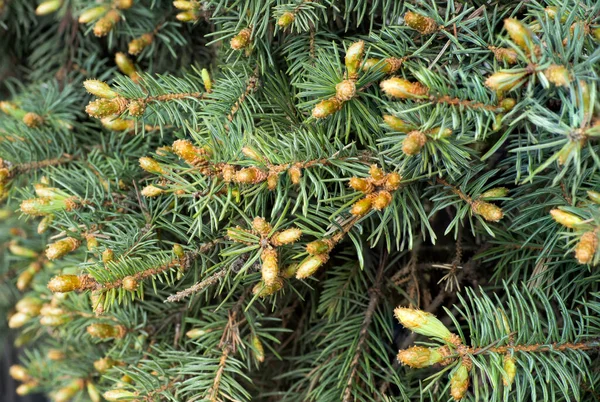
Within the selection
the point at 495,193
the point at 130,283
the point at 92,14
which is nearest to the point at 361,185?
the point at 495,193

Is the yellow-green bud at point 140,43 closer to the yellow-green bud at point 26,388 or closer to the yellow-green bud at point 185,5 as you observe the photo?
the yellow-green bud at point 185,5

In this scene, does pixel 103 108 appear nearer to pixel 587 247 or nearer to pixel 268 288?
pixel 268 288

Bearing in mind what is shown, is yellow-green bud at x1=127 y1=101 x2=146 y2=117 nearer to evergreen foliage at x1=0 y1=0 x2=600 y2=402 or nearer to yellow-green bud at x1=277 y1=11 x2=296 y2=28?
evergreen foliage at x1=0 y1=0 x2=600 y2=402

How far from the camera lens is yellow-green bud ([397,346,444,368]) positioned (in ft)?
1.46

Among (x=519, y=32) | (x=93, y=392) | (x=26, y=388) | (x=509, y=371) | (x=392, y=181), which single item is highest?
(x=519, y=32)

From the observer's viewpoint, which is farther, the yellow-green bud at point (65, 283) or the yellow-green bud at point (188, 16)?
the yellow-green bud at point (188, 16)

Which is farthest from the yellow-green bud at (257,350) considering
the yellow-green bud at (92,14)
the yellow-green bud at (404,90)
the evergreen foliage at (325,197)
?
the yellow-green bud at (92,14)

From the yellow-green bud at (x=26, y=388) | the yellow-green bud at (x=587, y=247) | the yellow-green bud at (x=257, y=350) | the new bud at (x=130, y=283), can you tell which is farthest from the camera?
the yellow-green bud at (x=26, y=388)

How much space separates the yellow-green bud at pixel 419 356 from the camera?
0.45 m

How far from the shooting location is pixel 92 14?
703 millimetres

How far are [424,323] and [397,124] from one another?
0.17 metres

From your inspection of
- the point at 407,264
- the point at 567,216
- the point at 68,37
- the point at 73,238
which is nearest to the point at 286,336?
the point at 407,264

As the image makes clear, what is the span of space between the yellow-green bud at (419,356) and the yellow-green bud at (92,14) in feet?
1.77

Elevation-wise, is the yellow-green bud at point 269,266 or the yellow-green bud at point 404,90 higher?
the yellow-green bud at point 404,90
